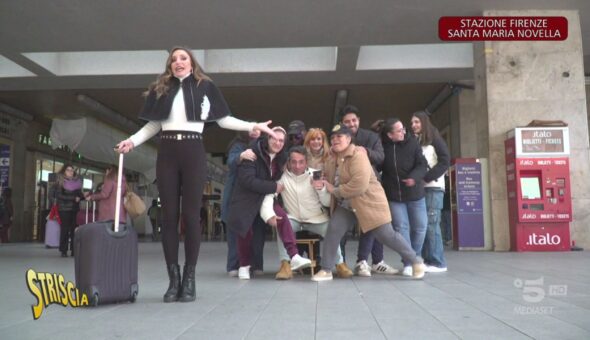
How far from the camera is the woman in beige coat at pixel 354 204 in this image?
4.41 metres

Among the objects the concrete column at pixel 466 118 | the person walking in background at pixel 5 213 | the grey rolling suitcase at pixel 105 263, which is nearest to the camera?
the grey rolling suitcase at pixel 105 263

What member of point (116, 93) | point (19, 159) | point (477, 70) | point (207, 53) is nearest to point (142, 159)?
point (19, 159)

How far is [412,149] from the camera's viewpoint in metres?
5.11

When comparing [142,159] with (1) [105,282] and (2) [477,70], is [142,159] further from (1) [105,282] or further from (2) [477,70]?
(1) [105,282]

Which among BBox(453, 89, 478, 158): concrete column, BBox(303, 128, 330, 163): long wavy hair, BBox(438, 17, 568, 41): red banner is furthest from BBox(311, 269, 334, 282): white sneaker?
BBox(453, 89, 478, 158): concrete column

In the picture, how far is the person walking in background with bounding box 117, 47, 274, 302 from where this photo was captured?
11.0 feet

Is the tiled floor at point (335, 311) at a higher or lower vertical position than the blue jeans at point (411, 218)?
lower

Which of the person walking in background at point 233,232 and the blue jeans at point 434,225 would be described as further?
the blue jeans at point 434,225

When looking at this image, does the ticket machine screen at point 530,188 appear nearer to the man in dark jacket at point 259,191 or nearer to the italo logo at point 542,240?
the italo logo at point 542,240

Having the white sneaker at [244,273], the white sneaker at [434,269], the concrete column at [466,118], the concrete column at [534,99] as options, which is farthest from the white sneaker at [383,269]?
the concrete column at [466,118]

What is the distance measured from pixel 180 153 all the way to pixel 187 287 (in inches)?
33.9

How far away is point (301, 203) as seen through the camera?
4863mm

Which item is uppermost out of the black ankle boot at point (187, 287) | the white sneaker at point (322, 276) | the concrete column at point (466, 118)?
the concrete column at point (466, 118)

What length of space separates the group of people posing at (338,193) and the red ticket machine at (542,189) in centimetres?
338
